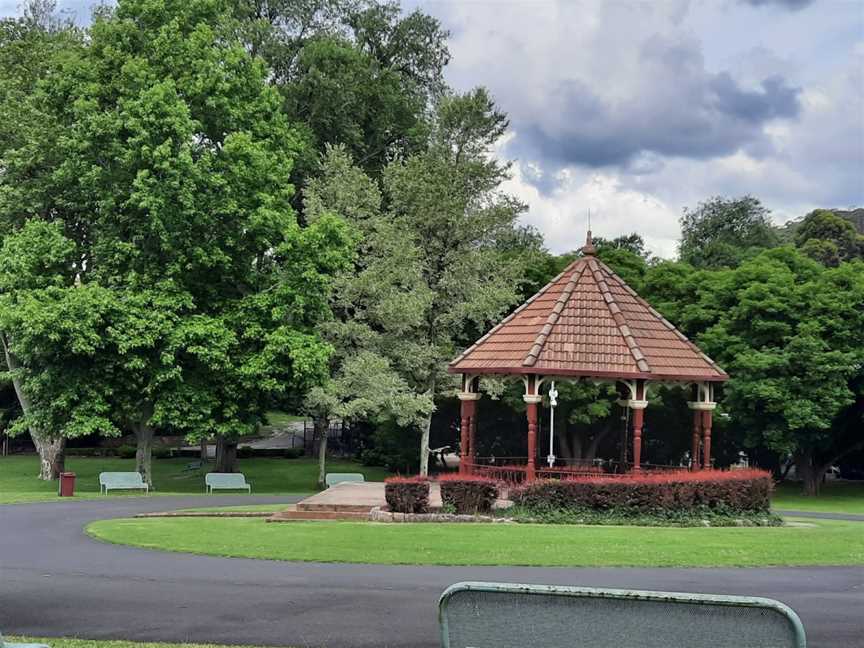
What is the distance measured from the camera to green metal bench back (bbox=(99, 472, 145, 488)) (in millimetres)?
32625

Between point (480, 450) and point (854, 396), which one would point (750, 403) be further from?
point (480, 450)

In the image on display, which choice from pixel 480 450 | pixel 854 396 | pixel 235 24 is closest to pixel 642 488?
pixel 854 396

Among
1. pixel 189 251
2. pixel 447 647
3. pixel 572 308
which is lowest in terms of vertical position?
pixel 447 647

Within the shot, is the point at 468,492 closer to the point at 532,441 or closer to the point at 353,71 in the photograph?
the point at 532,441

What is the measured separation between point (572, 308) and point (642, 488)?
19.1ft

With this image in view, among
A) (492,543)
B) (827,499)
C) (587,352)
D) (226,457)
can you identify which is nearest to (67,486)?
(226,457)

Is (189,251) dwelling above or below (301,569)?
above

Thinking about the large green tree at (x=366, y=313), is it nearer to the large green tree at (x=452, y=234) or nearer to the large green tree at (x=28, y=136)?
the large green tree at (x=452, y=234)

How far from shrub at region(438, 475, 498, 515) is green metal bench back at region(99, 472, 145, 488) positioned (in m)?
14.1

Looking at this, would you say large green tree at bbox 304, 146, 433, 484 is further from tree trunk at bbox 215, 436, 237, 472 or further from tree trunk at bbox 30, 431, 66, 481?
tree trunk at bbox 30, 431, 66, 481

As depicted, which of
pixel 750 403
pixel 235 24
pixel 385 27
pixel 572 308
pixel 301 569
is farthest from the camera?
pixel 385 27

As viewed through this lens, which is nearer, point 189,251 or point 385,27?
point 189,251

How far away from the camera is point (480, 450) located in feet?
154

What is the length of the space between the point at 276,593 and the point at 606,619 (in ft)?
28.9
